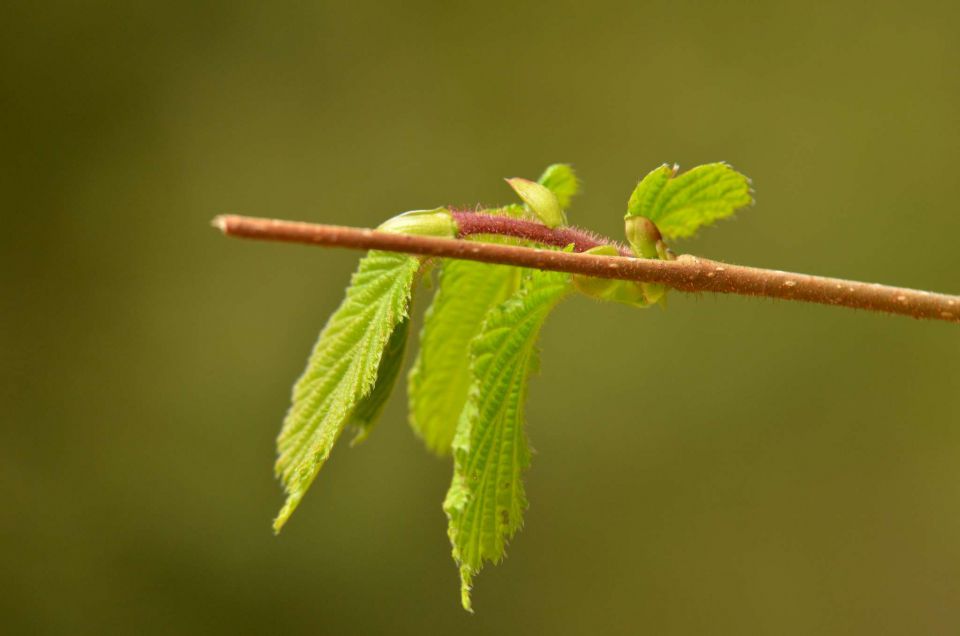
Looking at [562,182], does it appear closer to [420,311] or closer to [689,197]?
[689,197]

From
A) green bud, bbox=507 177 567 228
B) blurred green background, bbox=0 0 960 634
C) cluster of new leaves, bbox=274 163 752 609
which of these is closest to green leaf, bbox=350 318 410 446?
cluster of new leaves, bbox=274 163 752 609

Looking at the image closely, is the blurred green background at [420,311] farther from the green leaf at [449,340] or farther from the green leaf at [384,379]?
the green leaf at [384,379]

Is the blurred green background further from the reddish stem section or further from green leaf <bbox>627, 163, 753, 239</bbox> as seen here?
the reddish stem section

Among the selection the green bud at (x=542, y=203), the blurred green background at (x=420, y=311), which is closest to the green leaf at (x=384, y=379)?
the green bud at (x=542, y=203)

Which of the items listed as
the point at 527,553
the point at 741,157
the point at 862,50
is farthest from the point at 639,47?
the point at 527,553

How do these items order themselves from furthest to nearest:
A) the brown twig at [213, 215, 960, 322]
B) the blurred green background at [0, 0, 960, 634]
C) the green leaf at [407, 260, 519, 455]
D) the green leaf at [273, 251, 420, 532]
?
1. the blurred green background at [0, 0, 960, 634]
2. the green leaf at [407, 260, 519, 455]
3. the green leaf at [273, 251, 420, 532]
4. the brown twig at [213, 215, 960, 322]

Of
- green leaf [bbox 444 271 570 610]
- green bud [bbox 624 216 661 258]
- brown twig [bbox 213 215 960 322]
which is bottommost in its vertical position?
green leaf [bbox 444 271 570 610]

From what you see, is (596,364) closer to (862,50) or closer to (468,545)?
(862,50)
